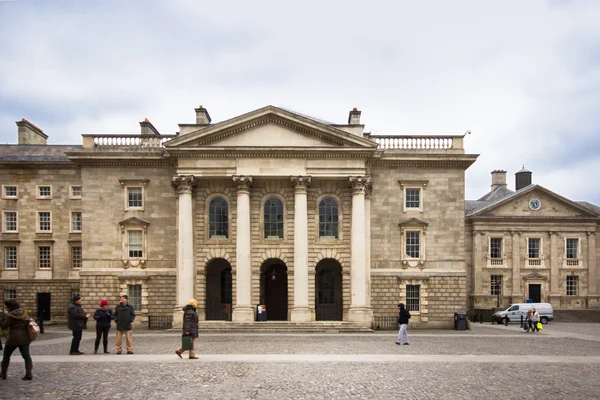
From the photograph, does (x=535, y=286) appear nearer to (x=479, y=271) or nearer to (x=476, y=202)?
(x=479, y=271)

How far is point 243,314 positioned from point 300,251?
4788 millimetres

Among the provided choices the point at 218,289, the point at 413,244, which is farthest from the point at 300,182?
the point at 218,289

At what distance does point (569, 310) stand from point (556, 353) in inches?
1041

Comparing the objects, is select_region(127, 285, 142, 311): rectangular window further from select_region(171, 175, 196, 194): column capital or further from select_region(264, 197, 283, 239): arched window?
select_region(264, 197, 283, 239): arched window

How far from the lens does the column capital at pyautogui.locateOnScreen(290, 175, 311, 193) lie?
30.9 m

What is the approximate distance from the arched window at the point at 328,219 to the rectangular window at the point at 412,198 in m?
4.55

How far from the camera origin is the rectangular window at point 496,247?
4519 centimetres

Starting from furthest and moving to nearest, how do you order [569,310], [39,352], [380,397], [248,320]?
[569,310], [248,320], [39,352], [380,397]

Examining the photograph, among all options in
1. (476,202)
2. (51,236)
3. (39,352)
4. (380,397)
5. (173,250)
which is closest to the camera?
(380,397)

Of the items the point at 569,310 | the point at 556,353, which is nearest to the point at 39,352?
the point at 556,353

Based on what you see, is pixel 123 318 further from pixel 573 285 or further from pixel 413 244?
pixel 573 285

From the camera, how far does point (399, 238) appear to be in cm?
3278

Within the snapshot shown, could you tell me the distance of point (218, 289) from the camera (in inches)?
1320

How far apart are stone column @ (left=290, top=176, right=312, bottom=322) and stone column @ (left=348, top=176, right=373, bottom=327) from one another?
265 cm
